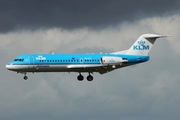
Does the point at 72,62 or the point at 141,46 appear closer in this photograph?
the point at 72,62

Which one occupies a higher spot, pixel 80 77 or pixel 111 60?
pixel 111 60

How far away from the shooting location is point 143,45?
376ft

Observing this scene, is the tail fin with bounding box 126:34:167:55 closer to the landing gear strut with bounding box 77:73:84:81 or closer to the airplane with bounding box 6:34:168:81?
the airplane with bounding box 6:34:168:81

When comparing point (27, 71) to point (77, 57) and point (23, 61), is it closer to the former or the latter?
point (23, 61)

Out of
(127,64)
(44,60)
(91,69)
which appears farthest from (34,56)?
(127,64)

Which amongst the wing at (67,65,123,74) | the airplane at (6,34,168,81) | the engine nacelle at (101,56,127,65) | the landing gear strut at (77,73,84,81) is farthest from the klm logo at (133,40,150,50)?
the landing gear strut at (77,73,84,81)

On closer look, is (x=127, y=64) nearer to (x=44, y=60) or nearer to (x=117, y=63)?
(x=117, y=63)

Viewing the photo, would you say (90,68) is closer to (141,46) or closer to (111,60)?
(111,60)

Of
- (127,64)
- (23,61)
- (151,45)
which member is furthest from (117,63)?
(23,61)

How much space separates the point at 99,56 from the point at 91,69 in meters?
3.05

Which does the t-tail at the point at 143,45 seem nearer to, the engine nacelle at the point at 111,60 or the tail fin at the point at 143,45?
the tail fin at the point at 143,45

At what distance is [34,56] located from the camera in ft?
354

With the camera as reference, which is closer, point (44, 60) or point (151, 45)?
point (44, 60)

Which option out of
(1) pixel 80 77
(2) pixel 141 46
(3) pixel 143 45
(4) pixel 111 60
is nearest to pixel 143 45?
(3) pixel 143 45
